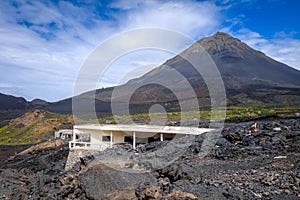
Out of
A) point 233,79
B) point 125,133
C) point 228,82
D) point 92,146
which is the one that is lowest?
point 92,146

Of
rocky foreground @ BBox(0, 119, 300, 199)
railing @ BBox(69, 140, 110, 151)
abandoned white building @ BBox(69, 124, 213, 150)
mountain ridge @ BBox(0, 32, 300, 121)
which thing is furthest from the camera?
mountain ridge @ BBox(0, 32, 300, 121)

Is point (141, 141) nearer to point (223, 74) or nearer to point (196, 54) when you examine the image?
point (223, 74)

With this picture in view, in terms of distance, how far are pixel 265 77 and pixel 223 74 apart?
720 inches

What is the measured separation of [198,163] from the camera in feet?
A: 48.9

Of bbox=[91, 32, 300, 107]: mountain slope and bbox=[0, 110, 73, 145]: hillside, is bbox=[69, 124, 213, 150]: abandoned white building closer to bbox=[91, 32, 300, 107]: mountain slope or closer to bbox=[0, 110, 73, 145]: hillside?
bbox=[0, 110, 73, 145]: hillside

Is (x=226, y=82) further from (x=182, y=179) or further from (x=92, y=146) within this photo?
(x=182, y=179)

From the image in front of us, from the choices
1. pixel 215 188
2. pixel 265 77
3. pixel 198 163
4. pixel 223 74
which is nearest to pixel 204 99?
pixel 223 74

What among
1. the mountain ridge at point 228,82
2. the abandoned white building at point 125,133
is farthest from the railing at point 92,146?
the mountain ridge at point 228,82

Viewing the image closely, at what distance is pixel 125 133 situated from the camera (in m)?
20.4

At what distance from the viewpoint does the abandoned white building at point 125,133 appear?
63.7 ft

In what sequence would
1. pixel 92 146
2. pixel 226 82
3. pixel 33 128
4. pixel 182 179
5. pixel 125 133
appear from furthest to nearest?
pixel 226 82 → pixel 33 128 → pixel 125 133 → pixel 92 146 → pixel 182 179

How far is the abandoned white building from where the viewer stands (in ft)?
63.7

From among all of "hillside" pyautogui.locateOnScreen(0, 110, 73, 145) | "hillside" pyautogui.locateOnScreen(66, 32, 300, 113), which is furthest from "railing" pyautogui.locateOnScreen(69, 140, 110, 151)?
"hillside" pyautogui.locateOnScreen(66, 32, 300, 113)

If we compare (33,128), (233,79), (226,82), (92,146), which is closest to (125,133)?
(92,146)
